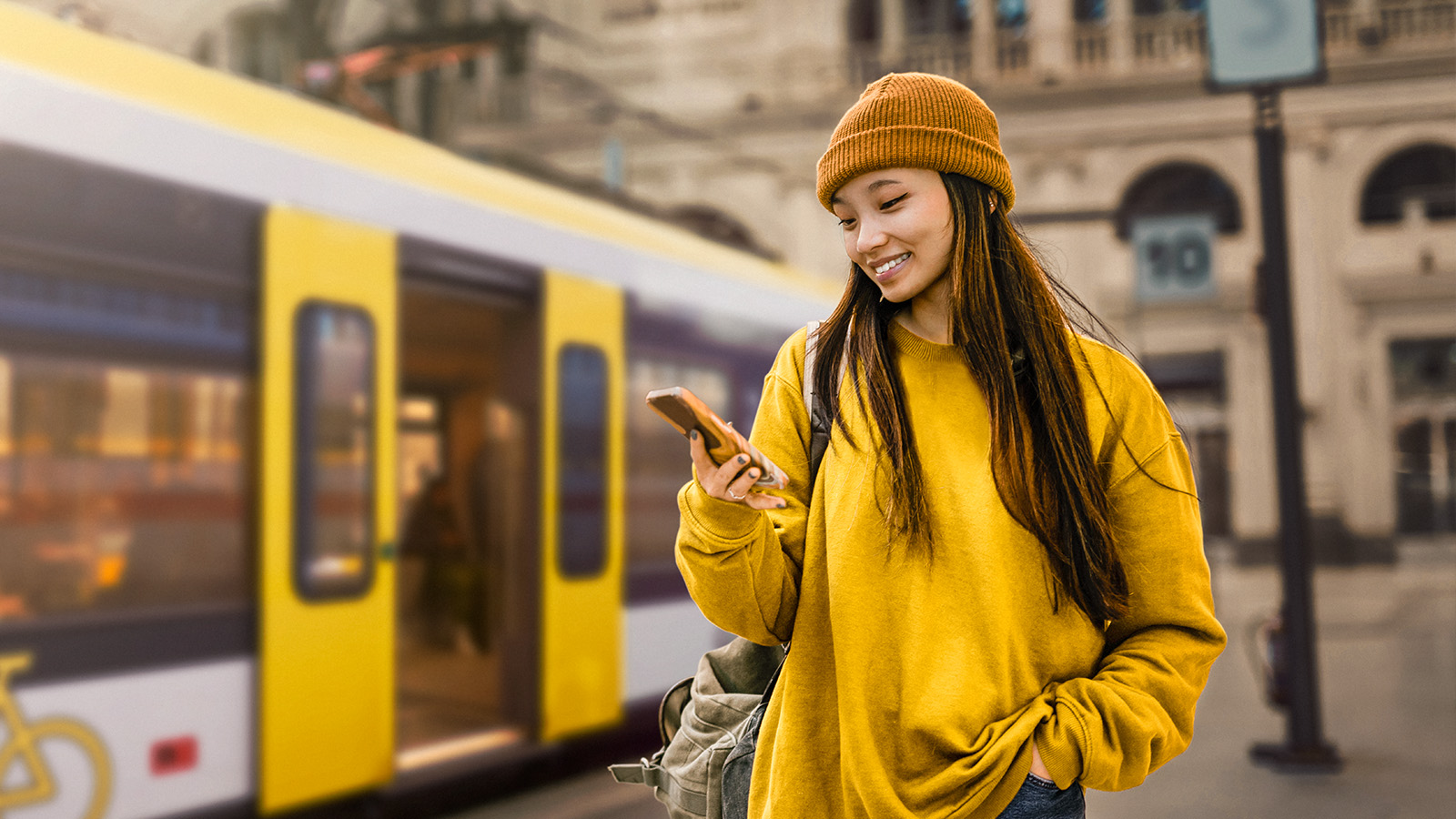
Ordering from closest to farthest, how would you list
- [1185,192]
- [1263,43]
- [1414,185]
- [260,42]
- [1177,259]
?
1. [1263,43]
2. [1177,259]
3. [1414,185]
4. [1185,192]
5. [260,42]

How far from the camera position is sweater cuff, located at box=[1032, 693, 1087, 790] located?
1.35 m

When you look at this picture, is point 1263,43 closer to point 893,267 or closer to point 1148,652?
point 893,267

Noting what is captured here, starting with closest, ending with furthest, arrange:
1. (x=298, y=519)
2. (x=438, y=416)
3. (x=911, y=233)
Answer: (x=911, y=233) → (x=298, y=519) → (x=438, y=416)

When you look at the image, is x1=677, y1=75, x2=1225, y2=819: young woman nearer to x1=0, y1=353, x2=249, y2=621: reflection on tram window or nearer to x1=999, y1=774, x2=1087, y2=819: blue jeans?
x1=999, y1=774, x2=1087, y2=819: blue jeans

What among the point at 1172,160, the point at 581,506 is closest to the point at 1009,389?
the point at 581,506

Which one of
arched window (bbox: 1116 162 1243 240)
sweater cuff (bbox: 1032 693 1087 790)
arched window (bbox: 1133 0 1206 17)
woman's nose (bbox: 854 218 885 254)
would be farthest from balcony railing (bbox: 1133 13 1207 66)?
sweater cuff (bbox: 1032 693 1087 790)

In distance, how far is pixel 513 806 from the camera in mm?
5121

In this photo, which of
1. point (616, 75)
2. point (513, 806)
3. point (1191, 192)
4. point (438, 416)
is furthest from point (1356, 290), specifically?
point (513, 806)

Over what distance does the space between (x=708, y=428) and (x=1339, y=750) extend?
19.6ft

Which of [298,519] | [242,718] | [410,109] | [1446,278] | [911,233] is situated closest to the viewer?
[911,233]

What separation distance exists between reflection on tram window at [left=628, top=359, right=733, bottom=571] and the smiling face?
4310 millimetres

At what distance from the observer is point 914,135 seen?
1.47 metres

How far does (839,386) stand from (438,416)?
641 cm

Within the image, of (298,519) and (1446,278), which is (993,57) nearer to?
(1446,278)
